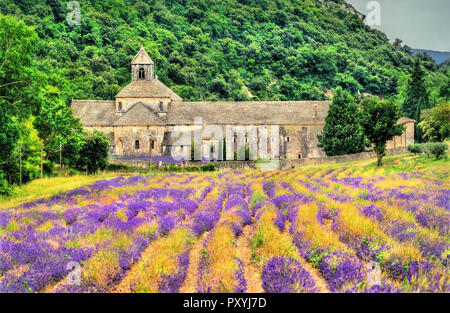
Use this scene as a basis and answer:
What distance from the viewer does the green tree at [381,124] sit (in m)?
30.2

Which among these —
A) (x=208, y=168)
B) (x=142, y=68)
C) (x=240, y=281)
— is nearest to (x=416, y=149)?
(x=208, y=168)

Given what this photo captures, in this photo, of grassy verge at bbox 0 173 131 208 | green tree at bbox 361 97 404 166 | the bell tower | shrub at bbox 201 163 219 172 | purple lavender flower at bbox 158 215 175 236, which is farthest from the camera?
the bell tower

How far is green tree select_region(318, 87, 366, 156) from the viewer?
139ft

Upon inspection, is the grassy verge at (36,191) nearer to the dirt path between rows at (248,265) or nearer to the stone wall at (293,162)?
the dirt path between rows at (248,265)

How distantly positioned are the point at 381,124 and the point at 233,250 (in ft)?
93.3

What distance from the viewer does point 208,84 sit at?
100m

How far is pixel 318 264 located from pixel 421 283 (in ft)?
6.30

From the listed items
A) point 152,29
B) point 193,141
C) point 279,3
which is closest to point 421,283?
point 193,141

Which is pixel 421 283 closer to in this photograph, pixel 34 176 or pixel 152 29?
pixel 34 176

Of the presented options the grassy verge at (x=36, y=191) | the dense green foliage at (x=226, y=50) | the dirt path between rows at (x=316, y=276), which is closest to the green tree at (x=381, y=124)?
the dense green foliage at (x=226, y=50)

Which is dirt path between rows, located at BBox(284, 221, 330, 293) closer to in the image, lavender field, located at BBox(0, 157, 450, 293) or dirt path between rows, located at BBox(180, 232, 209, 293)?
lavender field, located at BBox(0, 157, 450, 293)

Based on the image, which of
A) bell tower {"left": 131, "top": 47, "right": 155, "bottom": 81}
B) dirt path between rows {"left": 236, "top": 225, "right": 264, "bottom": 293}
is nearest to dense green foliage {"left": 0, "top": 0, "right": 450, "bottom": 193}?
bell tower {"left": 131, "top": 47, "right": 155, "bottom": 81}

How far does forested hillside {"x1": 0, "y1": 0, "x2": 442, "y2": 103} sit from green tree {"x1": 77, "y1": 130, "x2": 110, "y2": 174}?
44.1m

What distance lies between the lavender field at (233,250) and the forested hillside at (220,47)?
7373 cm
